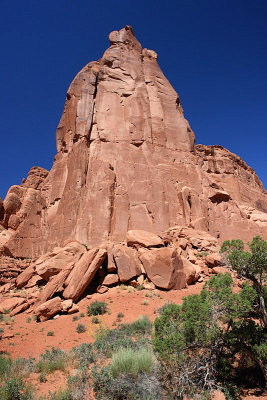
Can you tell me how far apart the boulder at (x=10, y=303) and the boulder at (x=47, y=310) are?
2.92 m

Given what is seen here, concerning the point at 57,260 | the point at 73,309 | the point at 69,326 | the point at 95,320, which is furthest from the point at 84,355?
the point at 57,260

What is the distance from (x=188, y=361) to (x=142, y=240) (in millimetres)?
11546

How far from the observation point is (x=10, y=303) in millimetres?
16203

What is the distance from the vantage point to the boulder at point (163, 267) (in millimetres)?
16297

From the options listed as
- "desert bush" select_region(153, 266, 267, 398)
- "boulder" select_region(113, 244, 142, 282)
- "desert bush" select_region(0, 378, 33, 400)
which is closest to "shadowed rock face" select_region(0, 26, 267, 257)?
"boulder" select_region(113, 244, 142, 282)

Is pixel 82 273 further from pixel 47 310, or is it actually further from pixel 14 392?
pixel 14 392

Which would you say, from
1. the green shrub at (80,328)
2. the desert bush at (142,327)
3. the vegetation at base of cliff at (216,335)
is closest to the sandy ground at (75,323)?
the green shrub at (80,328)

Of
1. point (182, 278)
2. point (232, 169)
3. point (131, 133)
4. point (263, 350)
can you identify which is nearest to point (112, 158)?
point (131, 133)

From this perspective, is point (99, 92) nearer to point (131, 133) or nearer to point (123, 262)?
point (131, 133)

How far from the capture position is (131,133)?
26.4 meters

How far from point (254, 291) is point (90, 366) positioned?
5.52 metres

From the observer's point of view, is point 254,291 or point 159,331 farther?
point 159,331

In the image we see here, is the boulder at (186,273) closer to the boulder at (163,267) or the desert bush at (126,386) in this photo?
the boulder at (163,267)

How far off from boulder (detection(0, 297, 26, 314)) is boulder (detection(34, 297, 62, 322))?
115 inches
